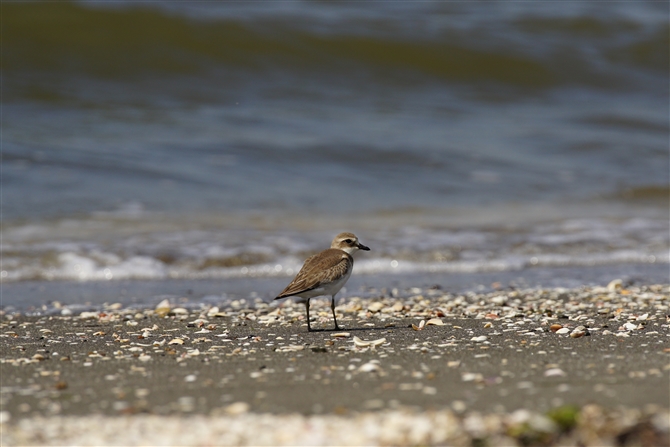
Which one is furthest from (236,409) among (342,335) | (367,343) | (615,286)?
(615,286)

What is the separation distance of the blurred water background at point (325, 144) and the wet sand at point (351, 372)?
1.55m

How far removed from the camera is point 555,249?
9844mm

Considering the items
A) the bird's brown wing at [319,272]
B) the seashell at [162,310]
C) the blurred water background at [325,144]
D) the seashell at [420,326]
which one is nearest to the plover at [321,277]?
the bird's brown wing at [319,272]

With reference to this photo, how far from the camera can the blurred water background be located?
363 inches

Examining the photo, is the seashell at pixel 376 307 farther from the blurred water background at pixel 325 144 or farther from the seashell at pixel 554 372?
the seashell at pixel 554 372

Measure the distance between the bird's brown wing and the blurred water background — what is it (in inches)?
69.1

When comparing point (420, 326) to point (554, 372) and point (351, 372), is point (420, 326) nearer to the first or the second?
point (351, 372)

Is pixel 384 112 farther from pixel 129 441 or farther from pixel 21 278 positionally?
pixel 129 441

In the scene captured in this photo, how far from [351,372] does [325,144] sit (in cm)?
1041

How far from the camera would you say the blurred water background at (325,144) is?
9227 mm

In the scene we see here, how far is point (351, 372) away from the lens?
14.7ft

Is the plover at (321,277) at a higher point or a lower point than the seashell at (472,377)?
higher

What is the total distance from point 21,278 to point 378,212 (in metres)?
5.16

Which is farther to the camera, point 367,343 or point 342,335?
point 342,335
